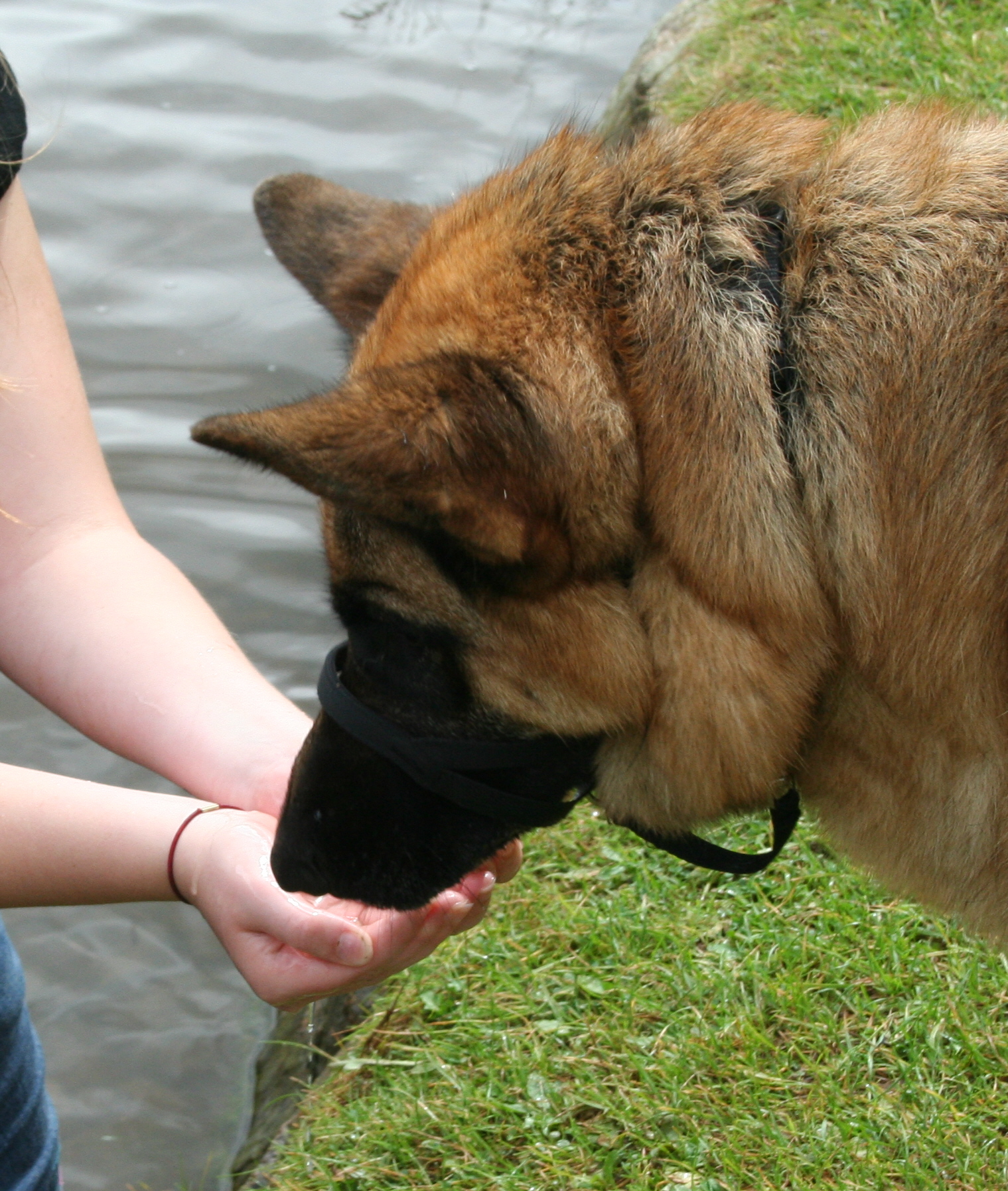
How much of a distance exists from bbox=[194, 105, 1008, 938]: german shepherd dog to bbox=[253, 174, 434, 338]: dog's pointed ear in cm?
93

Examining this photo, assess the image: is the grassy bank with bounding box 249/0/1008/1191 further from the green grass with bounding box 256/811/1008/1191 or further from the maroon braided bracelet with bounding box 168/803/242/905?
the maroon braided bracelet with bounding box 168/803/242/905

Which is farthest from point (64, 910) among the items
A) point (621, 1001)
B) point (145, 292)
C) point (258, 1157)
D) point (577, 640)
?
point (145, 292)

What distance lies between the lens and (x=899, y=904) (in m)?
3.23

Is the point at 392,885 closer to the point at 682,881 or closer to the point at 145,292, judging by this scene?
the point at 682,881

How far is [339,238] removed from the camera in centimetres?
313

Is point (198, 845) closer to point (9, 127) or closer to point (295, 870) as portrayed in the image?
point (295, 870)

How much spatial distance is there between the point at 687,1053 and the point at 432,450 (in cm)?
187

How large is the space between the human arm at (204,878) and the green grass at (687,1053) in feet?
2.64

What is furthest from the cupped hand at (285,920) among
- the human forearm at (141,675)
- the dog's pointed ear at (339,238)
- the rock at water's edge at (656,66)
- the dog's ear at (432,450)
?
the rock at water's edge at (656,66)

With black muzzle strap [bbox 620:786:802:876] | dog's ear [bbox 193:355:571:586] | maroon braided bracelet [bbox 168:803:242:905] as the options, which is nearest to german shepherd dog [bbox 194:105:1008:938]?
dog's ear [bbox 193:355:571:586]

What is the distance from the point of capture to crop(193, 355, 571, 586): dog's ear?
5.31 feet

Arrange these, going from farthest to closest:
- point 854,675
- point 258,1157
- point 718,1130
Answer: point 258,1157 → point 718,1130 → point 854,675

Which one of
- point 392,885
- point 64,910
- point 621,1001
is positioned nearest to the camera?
point 392,885

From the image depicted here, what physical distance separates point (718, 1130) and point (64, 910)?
2.61m
